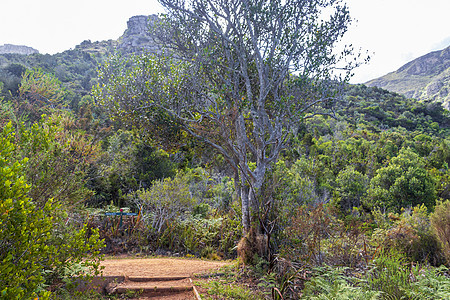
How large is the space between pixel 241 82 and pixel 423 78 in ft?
564

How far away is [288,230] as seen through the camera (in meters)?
5.47

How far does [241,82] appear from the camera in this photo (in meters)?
7.49

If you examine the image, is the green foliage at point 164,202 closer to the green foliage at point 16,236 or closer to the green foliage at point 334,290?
the green foliage at point 334,290

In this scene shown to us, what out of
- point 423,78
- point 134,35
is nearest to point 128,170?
point 134,35

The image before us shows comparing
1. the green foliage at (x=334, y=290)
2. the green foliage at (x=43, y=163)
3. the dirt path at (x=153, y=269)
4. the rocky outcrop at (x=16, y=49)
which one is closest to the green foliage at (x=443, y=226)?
the green foliage at (x=334, y=290)

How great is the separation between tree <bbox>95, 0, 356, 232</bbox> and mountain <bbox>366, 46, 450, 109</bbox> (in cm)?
13001

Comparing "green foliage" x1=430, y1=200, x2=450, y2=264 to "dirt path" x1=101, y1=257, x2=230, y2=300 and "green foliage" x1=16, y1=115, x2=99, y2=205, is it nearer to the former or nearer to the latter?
"dirt path" x1=101, y1=257, x2=230, y2=300

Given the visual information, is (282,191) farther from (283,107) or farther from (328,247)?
(283,107)

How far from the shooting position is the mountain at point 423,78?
358 ft

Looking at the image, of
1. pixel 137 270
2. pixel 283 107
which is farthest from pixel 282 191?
pixel 137 270

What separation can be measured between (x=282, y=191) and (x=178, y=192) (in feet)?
14.2

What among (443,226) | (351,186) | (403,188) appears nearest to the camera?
(443,226)

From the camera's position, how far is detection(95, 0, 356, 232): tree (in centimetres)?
637

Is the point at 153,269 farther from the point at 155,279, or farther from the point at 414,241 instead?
the point at 414,241
